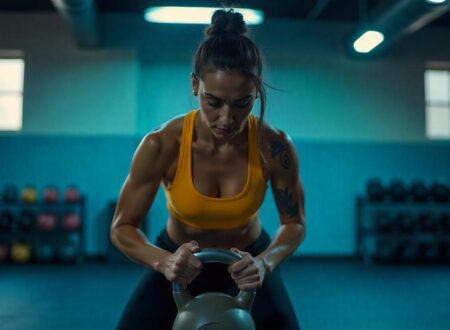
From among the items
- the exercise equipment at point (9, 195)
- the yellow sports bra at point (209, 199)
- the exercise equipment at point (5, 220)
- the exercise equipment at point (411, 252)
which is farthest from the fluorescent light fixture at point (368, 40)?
the exercise equipment at point (5, 220)

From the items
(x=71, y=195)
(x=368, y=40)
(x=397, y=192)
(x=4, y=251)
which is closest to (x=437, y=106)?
(x=397, y=192)

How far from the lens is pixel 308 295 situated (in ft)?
10.2

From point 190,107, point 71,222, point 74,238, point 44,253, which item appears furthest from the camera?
point 74,238

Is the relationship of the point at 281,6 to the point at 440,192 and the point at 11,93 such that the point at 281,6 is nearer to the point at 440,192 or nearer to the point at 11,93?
the point at 440,192

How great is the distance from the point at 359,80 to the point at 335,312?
280 cm

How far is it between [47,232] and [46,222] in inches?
5.1

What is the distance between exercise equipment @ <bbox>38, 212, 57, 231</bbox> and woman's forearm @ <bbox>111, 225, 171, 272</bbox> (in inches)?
128

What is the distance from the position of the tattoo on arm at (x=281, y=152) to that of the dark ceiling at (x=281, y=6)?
306cm

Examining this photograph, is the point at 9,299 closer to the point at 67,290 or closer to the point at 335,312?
the point at 67,290

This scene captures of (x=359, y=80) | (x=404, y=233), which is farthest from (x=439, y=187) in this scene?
(x=359, y=80)

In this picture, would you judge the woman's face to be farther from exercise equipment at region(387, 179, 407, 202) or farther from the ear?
exercise equipment at region(387, 179, 407, 202)

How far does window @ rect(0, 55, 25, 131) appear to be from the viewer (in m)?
4.43

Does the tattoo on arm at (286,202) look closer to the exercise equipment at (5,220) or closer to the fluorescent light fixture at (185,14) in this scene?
the fluorescent light fixture at (185,14)

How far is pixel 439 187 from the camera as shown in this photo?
4340 mm
